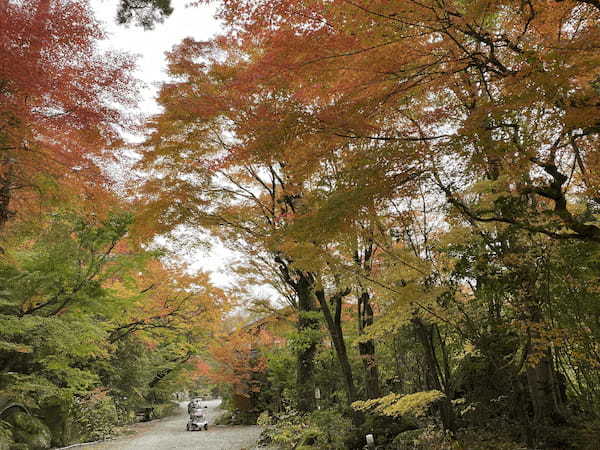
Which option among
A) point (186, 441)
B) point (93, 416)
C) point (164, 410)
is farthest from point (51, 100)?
point (164, 410)

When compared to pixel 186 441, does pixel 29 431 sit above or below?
above

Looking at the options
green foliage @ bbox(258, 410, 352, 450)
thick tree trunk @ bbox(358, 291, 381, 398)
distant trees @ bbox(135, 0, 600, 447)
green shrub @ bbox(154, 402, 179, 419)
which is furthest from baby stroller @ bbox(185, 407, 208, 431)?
thick tree trunk @ bbox(358, 291, 381, 398)

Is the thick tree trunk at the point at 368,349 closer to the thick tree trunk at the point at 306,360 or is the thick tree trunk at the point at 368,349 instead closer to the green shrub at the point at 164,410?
the thick tree trunk at the point at 306,360

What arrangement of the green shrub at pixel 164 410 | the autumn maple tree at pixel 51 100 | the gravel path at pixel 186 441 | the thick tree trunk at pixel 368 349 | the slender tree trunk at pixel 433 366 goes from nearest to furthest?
the autumn maple tree at pixel 51 100
the slender tree trunk at pixel 433 366
the thick tree trunk at pixel 368 349
the gravel path at pixel 186 441
the green shrub at pixel 164 410

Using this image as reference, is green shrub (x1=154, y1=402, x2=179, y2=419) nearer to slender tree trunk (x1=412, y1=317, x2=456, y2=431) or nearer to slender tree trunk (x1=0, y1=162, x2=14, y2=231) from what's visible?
slender tree trunk (x1=0, y1=162, x2=14, y2=231)

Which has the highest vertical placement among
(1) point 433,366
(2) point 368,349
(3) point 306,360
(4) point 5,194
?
(4) point 5,194

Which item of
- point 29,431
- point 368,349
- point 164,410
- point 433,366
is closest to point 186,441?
point 29,431

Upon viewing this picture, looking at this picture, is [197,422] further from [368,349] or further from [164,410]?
[368,349]

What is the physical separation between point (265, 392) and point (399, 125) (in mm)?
17772

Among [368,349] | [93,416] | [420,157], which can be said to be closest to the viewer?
[420,157]

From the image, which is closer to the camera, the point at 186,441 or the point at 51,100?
the point at 51,100

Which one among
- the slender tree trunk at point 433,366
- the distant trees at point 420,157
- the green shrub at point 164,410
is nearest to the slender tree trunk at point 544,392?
the distant trees at point 420,157

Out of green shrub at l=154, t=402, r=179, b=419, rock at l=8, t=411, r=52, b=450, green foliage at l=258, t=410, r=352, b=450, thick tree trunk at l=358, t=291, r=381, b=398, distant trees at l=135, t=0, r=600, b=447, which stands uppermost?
distant trees at l=135, t=0, r=600, b=447

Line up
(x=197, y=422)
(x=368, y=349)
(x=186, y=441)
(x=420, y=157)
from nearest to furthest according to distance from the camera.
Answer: (x=420, y=157)
(x=368, y=349)
(x=186, y=441)
(x=197, y=422)
